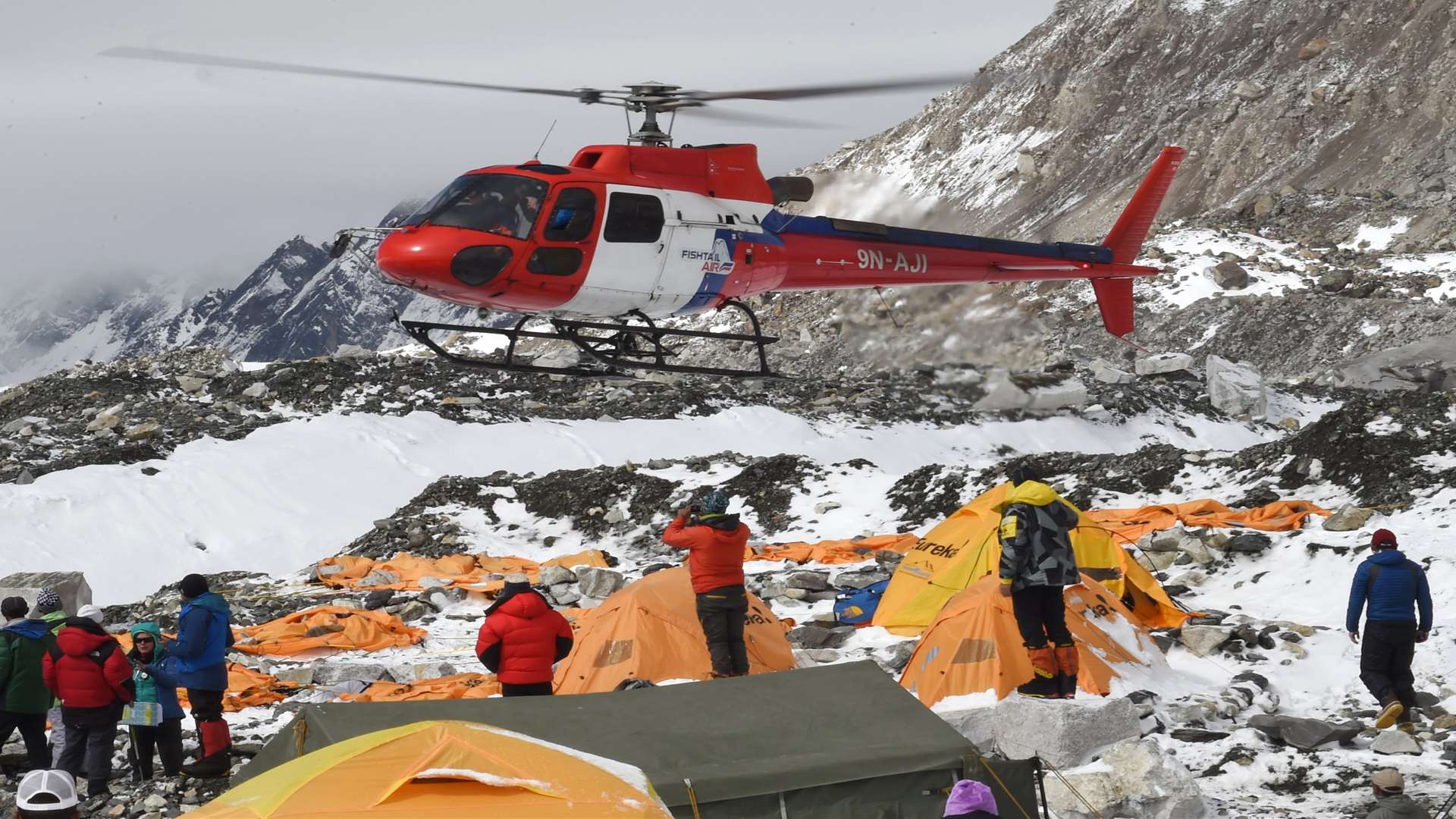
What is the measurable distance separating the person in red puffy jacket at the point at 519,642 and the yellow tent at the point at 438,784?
294cm

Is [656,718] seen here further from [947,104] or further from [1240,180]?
[947,104]

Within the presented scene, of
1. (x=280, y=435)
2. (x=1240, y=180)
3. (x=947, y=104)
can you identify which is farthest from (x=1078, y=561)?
(x=947, y=104)

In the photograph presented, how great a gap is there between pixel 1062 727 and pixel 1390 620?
2492mm

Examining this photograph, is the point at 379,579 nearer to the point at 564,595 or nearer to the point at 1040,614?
the point at 564,595

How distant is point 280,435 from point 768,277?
9464 millimetres

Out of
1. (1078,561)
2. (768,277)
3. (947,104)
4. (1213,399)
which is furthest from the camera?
(947,104)

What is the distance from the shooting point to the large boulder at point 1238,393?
25578mm

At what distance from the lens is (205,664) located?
25.6 feet

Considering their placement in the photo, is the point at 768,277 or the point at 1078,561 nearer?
the point at 1078,561

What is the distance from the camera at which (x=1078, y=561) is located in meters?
11.0

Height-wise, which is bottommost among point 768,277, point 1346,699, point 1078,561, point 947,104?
point 1346,699

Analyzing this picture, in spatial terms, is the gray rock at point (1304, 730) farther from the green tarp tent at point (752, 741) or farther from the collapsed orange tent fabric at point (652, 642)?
the collapsed orange tent fabric at point (652, 642)

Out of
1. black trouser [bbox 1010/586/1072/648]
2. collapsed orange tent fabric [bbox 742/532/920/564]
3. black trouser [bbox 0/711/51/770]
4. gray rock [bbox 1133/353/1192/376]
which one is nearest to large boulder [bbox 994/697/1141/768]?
black trouser [bbox 1010/586/1072/648]

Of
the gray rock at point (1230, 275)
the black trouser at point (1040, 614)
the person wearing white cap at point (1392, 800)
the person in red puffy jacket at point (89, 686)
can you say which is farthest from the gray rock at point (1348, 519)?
the gray rock at point (1230, 275)
